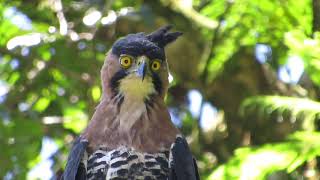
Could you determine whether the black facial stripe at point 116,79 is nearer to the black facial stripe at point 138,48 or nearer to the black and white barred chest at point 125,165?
the black facial stripe at point 138,48

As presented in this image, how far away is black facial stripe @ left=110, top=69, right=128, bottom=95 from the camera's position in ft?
13.0

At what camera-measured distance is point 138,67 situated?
3887 millimetres

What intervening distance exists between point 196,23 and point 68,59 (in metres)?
1.25

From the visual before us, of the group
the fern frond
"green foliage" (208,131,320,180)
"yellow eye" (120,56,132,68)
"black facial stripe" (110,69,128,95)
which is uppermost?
"yellow eye" (120,56,132,68)

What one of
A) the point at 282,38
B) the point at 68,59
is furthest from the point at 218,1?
the point at 68,59

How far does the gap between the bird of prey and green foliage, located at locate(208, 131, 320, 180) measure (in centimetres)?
56

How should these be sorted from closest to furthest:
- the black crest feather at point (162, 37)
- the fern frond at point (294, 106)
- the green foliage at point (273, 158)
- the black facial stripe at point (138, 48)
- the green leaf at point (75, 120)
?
1. the black facial stripe at point (138, 48)
2. the black crest feather at point (162, 37)
3. the green foliage at point (273, 158)
4. the fern frond at point (294, 106)
5. the green leaf at point (75, 120)

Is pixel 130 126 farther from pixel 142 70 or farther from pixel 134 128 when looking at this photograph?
pixel 142 70

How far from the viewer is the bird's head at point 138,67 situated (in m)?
3.90

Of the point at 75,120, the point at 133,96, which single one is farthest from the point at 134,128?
the point at 75,120

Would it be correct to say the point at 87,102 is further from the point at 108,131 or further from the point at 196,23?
the point at 108,131

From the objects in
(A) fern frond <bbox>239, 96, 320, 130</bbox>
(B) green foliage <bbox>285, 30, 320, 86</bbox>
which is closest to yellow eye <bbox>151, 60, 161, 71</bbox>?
(B) green foliage <bbox>285, 30, 320, 86</bbox>

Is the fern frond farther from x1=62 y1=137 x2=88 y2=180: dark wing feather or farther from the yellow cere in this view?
x1=62 y1=137 x2=88 y2=180: dark wing feather

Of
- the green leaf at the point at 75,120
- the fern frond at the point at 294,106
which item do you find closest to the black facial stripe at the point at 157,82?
the fern frond at the point at 294,106
